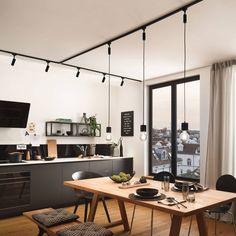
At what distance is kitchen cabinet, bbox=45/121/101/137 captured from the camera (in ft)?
17.8

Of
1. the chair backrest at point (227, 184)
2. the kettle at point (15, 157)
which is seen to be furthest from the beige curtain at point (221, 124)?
the kettle at point (15, 157)

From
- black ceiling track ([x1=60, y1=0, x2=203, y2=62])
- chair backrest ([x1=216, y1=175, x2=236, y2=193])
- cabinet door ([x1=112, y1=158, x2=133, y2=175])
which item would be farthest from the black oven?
chair backrest ([x1=216, y1=175, x2=236, y2=193])

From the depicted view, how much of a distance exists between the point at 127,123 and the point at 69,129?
1.36 meters

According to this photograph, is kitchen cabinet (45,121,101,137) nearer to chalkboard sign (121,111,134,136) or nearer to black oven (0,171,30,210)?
chalkboard sign (121,111,134,136)

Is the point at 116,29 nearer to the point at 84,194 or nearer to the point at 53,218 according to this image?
the point at 53,218

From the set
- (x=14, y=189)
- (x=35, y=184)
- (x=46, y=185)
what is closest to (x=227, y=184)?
(x=46, y=185)

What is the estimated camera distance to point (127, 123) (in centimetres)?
623

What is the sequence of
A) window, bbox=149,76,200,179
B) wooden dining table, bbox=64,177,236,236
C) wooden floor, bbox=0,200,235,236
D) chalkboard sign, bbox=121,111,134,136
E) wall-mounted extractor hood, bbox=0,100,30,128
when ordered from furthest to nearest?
chalkboard sign, bbox=121,111,134,136 → window, bbox=149,76,200,179 → wall-mounted extractor hood, bbox=0,100,30,128 → wooden floor, bbox=0,200,235,236 → wooden dining table, bbox=64,177,236,236

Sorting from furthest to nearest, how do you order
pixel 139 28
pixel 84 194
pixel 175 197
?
pixel 84 194 → pixel 139 28 → pixel 175 197

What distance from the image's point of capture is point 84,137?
601cm

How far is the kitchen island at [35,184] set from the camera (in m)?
4.28

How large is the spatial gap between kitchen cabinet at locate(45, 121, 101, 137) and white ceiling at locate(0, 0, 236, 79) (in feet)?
5.33

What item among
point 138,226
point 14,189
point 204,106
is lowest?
point 138,226

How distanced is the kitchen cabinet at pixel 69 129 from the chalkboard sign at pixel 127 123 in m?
→ 0.58
